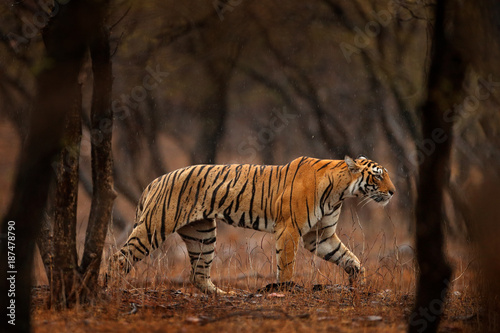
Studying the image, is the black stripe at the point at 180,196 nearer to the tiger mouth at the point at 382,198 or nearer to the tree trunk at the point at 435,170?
the tiger mouth at the point at 382,198

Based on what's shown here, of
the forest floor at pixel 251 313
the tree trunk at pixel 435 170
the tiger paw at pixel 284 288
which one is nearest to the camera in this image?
the tree trunk at pixel 435 170

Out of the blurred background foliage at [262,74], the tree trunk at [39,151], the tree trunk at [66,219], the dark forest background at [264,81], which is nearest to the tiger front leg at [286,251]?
the dark forest background at [264,81]

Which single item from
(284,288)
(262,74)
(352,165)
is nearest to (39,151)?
(284,288)

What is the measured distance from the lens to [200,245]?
27.5ft

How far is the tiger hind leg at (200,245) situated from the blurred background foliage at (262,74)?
4294 mm

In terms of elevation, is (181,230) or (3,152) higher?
(3,152)

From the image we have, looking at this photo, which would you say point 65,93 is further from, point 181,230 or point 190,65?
point 190,65

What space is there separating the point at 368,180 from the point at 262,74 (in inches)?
341

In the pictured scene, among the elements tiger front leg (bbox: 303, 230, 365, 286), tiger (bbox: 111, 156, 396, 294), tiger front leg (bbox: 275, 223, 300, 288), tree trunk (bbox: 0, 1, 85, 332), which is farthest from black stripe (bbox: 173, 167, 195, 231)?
tree trunk (bbox: 0, 1, 85, 332)

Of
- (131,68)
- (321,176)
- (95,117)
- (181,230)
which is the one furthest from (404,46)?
(95,117)

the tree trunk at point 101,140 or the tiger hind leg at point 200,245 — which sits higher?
the tree trunk at point 101,140

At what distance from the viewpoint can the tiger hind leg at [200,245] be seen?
8.23 metres

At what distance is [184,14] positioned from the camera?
1398cm

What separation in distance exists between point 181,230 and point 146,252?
67 centimetres
